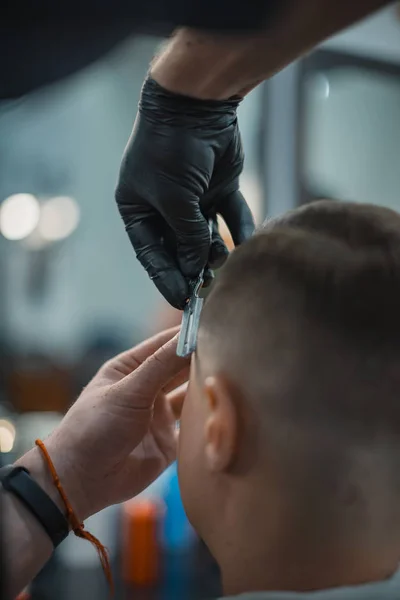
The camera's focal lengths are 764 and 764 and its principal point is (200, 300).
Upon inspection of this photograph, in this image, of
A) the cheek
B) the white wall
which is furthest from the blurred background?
the cheek

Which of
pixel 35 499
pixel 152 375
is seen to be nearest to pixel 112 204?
pixel 152 375

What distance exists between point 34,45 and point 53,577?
4.24 ft

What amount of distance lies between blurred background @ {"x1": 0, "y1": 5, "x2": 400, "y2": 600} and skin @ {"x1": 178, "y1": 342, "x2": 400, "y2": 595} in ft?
0.70

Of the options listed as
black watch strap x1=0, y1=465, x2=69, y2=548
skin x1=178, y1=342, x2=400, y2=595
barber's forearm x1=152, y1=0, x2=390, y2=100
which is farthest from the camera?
black watch strap x1=0, y1=465, x2=69, y2=548

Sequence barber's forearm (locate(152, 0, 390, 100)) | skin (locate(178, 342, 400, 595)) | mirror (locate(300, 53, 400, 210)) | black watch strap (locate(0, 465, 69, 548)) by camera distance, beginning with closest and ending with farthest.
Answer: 1. barber's forearm (locate(152, 0, 390, 100))
2. skin (locate(178, 342, 400, 595))
3. black watch strap (locate(0, 465, 69, 548))
4. mirror (locate(300, 53, 400, 210))

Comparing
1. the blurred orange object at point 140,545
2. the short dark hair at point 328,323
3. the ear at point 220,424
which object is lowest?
the blurred orange object at point 140,545

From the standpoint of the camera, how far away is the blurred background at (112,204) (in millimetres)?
834

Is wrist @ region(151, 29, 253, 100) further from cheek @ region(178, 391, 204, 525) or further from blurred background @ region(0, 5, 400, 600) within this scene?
cheek @ region(178, 391, 204, 525)

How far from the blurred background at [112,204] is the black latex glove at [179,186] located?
1.9 inches

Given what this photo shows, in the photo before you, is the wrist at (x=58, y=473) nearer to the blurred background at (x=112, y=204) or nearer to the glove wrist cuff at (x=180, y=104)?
the blurred background at (x=112, y=204)

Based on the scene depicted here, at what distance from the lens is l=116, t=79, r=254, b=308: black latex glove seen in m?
0.74

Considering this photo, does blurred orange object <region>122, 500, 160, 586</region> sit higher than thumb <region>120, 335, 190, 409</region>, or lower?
lower

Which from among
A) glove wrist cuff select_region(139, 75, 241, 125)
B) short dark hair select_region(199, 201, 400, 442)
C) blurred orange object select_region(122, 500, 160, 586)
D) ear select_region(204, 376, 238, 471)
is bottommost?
blurred orange object select_region(122, 500, 160, 586)

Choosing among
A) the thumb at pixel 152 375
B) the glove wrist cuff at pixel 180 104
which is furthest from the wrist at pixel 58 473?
the glove wrist cuff at pixel 180 104
